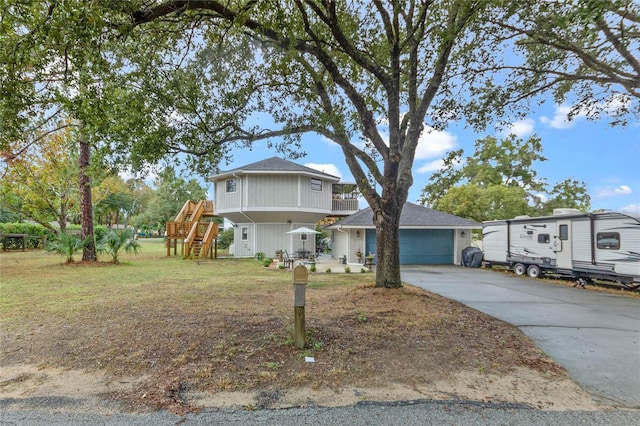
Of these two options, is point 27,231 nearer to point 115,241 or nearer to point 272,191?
point 115,241

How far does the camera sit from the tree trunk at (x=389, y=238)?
7223 millimetres

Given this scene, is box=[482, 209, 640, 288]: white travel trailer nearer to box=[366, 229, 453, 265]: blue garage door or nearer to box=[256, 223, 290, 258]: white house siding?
box=[366, 229, 453, 265]: blue garage door

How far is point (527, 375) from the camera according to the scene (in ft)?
12.0

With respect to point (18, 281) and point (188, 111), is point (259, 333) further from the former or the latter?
point (18, 281)

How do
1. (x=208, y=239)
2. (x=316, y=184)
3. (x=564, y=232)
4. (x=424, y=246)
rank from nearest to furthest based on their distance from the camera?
(x=564, y=232) < (x=424, y=246) < (x=208, y=239) < (x=316, y=184)

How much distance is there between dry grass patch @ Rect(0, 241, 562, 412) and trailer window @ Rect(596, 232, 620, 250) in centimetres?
826

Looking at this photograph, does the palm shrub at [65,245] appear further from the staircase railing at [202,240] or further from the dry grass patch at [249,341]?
the dry grass patch at [249,341]

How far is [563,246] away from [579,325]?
27.5 ft

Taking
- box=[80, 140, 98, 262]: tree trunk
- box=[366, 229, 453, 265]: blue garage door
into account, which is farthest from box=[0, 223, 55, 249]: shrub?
box=[366, 229, 453, 265]: blue garage door

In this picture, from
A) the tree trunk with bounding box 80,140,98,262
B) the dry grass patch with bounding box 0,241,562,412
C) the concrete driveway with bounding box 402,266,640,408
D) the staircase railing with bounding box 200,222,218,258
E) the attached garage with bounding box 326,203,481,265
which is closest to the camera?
the dry grass patch with bounding box 0,241,562,412

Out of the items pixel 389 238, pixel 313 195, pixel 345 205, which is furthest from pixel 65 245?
pixel 345 205

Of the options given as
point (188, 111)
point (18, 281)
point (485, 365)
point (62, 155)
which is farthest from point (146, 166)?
point (62, 155)

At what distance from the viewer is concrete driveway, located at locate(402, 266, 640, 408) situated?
361cm

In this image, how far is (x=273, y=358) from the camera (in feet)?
12.7
